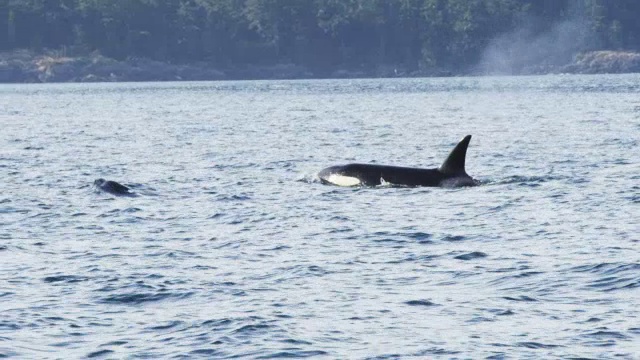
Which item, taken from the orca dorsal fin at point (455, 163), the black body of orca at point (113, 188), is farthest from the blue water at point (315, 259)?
the orca dorsal fin at point (455, 163)

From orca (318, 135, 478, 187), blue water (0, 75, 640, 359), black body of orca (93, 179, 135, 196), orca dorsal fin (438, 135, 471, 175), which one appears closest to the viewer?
blue water (0, 75, 640, 359)

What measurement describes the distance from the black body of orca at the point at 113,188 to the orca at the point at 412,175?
215 inches

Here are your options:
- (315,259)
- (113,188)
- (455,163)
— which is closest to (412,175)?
(455,163)

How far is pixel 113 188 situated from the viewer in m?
35.2

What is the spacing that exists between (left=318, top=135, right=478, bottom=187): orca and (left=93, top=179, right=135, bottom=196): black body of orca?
5.45 metres

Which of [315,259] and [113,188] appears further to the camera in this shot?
→ [113,188]

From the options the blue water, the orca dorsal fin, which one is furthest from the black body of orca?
the orca dorsal fin

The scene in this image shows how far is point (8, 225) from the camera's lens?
28828 mm

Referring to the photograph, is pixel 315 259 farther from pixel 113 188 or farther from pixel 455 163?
pixel 113 188

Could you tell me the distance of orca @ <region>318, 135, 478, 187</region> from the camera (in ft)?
113

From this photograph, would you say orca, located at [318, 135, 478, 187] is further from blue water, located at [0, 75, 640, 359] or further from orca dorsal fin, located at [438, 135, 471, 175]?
blue water, located at [0, 75, 640, 359]

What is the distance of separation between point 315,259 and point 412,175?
11243 mm

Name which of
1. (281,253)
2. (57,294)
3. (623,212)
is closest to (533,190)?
(623,212)

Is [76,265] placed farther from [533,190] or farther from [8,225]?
[533,190]
